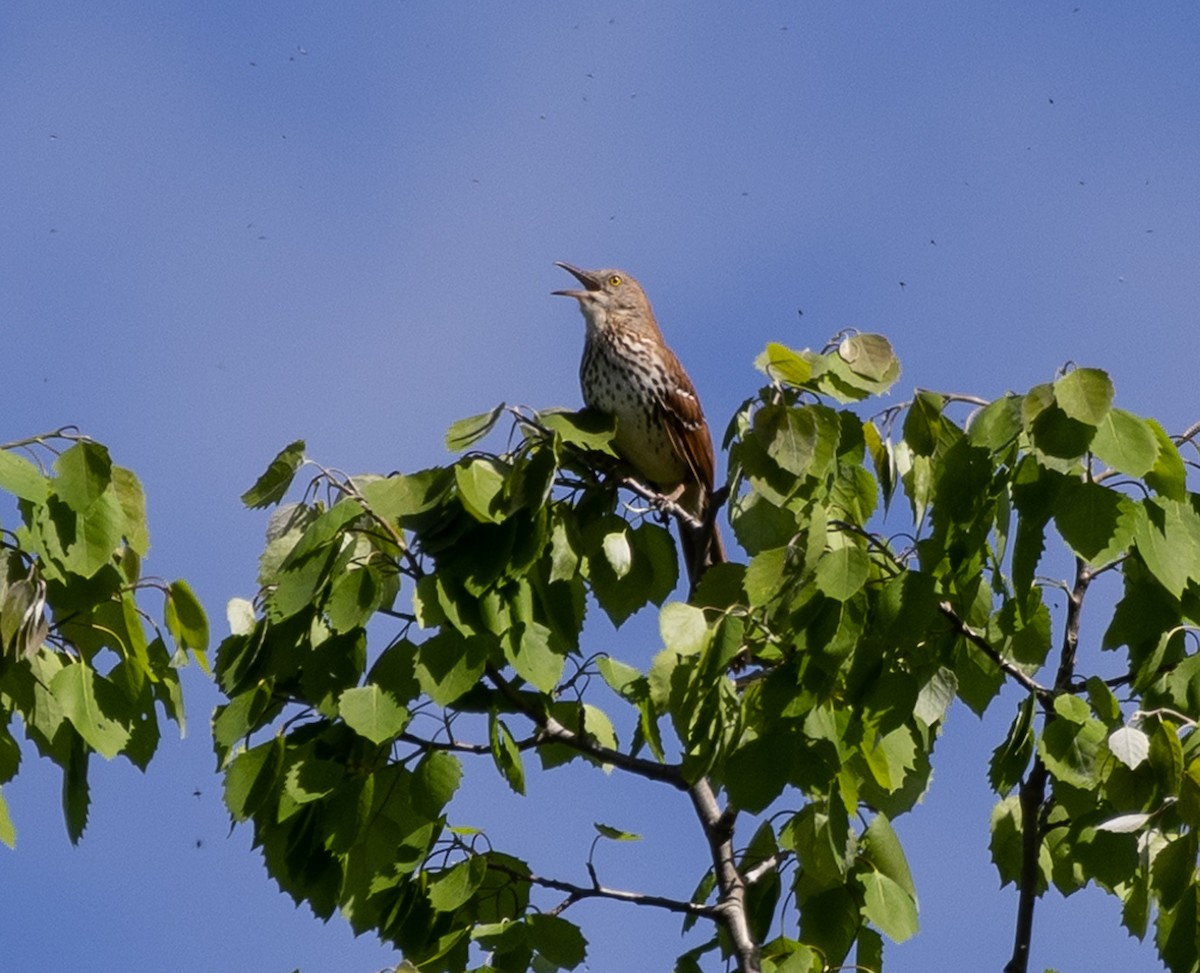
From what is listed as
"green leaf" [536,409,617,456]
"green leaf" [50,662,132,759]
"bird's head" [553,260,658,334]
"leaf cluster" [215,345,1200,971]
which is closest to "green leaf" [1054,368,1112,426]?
"leaf cluster" [215,345,1200,971]

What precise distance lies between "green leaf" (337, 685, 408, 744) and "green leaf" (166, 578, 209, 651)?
418mm

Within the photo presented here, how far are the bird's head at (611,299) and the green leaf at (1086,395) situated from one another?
3.36 metres

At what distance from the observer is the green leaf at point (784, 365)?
3635 millimetres

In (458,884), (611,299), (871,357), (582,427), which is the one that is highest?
(611,299)

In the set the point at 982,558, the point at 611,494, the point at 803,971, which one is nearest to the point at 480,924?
the point at 803,971

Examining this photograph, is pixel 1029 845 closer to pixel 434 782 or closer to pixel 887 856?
pixel 887 856

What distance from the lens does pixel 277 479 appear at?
13.0ft

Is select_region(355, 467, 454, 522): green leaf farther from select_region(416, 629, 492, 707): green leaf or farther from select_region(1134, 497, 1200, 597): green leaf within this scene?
select_region(1134, 497, 1200, 597): green leaf

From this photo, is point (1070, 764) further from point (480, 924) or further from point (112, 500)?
point (112, 500)

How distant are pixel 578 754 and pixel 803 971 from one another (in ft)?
3.17

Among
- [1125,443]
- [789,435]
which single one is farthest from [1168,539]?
[789,435]

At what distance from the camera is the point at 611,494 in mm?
4594

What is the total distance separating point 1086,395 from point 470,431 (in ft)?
4.23

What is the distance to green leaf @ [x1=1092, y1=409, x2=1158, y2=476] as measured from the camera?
131 inches
